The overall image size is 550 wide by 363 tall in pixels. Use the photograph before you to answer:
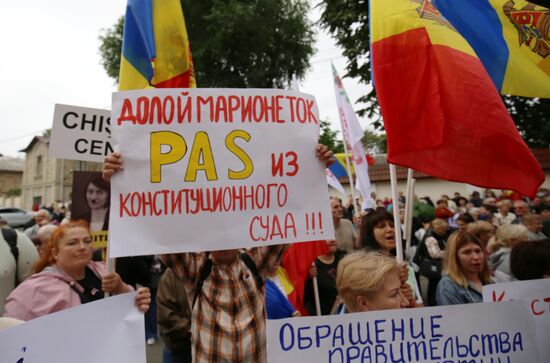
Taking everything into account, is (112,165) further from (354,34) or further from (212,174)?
(354,34)

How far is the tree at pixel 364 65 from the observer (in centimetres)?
998

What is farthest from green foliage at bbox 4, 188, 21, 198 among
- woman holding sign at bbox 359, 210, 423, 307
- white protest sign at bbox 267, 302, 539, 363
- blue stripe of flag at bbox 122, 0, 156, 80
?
white protest sign at bbox 267, 302, 539, 363

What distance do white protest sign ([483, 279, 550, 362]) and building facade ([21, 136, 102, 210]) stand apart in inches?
1739

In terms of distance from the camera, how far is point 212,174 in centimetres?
210

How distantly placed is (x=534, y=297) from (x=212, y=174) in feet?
5.51

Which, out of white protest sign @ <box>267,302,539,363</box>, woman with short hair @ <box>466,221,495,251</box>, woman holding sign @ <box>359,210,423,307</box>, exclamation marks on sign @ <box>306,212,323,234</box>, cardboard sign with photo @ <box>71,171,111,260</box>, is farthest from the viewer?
woman with short hair @ <box>466,221,495,251</box>

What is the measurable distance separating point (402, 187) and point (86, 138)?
65.5 ft

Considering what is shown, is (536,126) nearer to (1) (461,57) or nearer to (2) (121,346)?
(1) (461,57)

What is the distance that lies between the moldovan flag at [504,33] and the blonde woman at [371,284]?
5.26ft

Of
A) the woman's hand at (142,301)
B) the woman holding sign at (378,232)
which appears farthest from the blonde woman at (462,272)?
the woman's hand at (142,301)

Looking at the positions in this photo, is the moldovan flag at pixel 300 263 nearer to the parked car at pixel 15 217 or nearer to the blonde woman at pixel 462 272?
the blonde woman at pixel 462 272

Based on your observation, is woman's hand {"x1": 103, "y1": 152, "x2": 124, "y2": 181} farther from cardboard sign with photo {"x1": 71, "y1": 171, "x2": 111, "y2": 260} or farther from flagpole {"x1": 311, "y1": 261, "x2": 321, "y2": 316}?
cardboard sign with photo {"x1": 71, "y1": 171, "x2": 111, "y2": 260}

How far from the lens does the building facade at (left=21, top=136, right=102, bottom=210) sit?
43531mm

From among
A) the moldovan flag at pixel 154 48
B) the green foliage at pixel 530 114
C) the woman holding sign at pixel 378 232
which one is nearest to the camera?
the moldovan flag at pixel 154 48
